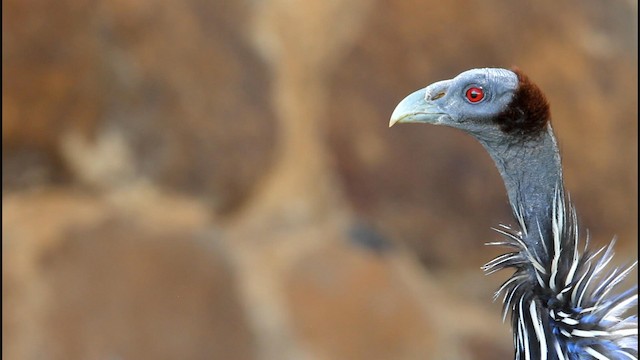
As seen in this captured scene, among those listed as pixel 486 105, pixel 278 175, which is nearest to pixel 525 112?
pixel 486 105

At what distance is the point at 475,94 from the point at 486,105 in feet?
0.05

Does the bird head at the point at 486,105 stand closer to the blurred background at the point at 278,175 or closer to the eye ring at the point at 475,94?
the eye ring at the point at 475,94

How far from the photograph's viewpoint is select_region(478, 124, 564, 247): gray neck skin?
2.93 ft

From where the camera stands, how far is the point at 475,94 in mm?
898

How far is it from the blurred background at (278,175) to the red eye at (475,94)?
47 cm

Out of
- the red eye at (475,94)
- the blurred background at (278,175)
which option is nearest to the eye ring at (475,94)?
the red eye at (475,94)

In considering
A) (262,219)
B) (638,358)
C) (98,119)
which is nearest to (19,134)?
(98,119)

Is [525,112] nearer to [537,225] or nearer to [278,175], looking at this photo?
[537,225]

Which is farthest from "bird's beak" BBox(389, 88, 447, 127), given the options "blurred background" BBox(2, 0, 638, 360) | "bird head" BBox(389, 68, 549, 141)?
"blurred background" BBox(2, 0, 638, 360)

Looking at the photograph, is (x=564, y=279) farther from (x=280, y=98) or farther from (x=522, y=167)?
(x=280, y=98)

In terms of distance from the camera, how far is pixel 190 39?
52.4 inches

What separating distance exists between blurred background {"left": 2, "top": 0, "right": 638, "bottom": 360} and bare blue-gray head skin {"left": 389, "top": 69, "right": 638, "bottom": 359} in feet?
1.51

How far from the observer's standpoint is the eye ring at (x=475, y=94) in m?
0.90

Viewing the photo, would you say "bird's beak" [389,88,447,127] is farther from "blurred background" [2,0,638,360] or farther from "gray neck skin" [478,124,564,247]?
"blurred background" [2,0,638,360]
